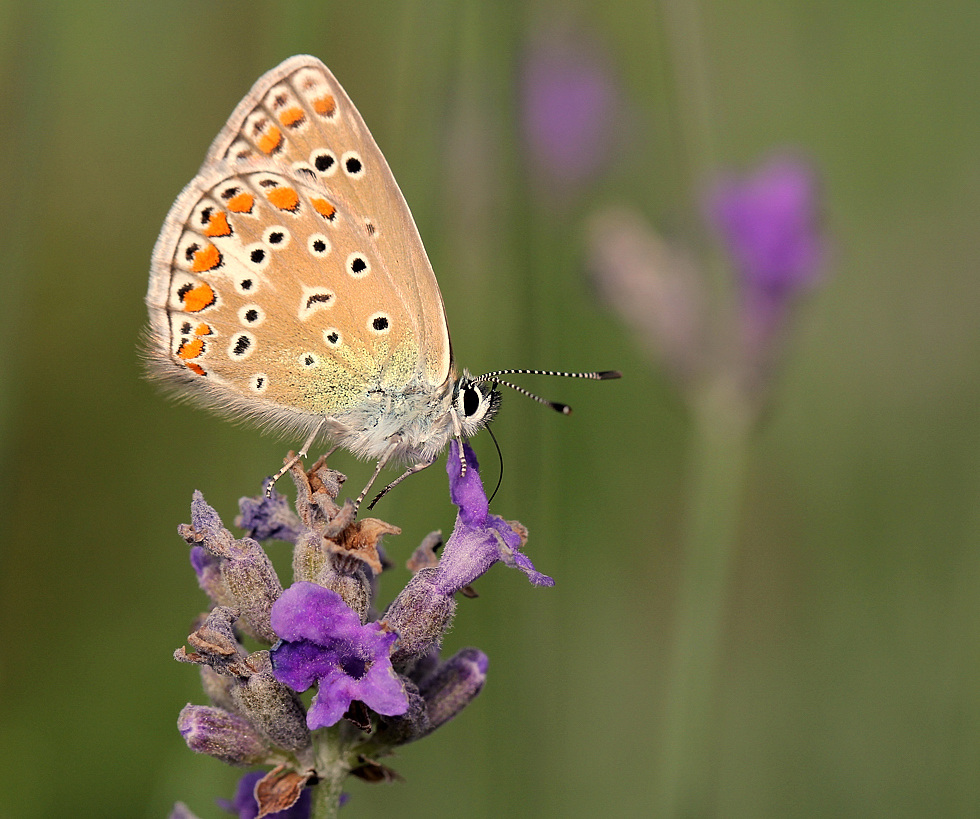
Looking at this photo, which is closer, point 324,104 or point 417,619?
point 417,619

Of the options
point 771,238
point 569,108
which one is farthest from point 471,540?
point 569,108

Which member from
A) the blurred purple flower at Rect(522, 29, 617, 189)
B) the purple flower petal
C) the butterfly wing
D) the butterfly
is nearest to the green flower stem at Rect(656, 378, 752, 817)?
the butterfly

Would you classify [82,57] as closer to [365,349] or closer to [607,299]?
[607,299]

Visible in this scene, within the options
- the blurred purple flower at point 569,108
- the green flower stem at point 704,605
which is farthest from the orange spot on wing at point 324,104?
the blurred purple flower at point 569,108

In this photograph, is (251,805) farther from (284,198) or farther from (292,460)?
(284,198)

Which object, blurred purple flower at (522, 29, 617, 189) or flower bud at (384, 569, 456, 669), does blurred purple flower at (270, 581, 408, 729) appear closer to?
flower bud at (384, 569, 456, 669)

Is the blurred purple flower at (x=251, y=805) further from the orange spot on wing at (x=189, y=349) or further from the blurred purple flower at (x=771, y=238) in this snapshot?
the blurred purple flower at (x=771, y=238)
